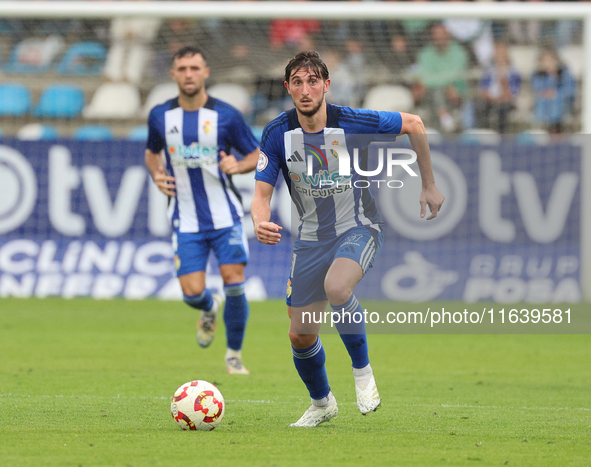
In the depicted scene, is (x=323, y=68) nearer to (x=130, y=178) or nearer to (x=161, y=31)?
(x=130, y=178)

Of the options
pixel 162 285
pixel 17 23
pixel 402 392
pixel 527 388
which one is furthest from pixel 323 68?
pixel 17 23

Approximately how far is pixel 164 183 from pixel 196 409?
10.8 ft

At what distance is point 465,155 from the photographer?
13.2 meters

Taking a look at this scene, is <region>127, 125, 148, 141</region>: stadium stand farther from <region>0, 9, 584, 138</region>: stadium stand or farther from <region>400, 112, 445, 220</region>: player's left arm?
<region>400, 112, 445, 220</region>: player's left arm

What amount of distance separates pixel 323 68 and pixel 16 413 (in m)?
2.73

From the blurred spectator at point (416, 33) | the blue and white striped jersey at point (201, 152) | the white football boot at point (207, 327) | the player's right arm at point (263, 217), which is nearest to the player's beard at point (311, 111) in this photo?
the player's right arm at point (263, 217)

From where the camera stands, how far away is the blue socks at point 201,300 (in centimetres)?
795

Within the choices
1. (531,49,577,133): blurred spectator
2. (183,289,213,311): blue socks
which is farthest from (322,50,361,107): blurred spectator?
(183,289,213,311): blue socks

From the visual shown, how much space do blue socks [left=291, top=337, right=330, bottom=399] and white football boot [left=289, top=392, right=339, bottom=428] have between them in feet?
0.21

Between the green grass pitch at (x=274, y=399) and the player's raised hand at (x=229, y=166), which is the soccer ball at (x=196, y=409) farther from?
the player's raised hand at (x=229, y=166)

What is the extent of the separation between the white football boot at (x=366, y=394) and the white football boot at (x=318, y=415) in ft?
0.86

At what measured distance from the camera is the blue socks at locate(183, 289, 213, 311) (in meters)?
7.95

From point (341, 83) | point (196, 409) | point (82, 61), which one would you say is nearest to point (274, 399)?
point (196, 409)

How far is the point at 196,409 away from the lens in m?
5.13
